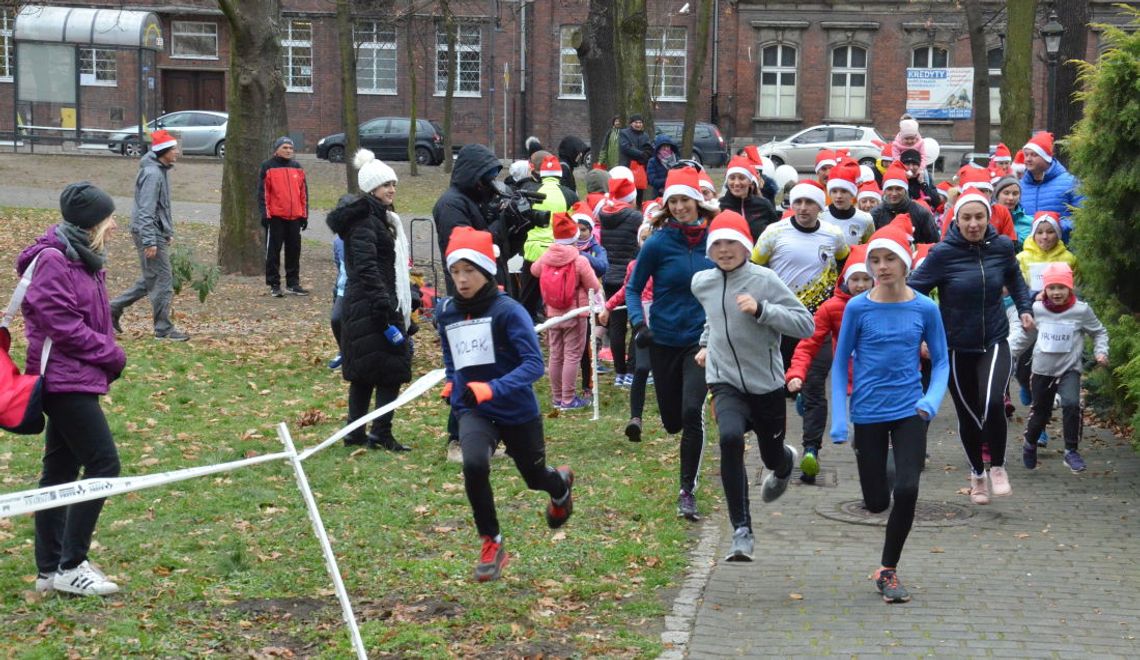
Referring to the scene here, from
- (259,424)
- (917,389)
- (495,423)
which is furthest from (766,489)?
(259,424)

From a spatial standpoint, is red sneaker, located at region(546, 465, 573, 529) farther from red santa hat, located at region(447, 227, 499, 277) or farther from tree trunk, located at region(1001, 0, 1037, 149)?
tree trunk, located at region(1001, 0, 1037, 149)

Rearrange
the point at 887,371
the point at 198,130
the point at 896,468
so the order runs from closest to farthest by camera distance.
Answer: the point at 896,468, the point at 887,371, the point at 198,130

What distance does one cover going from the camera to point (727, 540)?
331 inches

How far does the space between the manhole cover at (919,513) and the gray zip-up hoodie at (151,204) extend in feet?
25.8

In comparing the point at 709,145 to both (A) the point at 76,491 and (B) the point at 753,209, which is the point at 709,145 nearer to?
(B) the point at 753,209

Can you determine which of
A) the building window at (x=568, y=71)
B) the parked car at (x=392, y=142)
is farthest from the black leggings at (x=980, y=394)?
the building window at (x=568, y=71)

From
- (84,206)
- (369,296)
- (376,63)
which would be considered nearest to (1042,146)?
(369,296)

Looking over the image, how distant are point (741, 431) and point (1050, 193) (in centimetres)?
766

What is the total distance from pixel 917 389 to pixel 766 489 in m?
1.10

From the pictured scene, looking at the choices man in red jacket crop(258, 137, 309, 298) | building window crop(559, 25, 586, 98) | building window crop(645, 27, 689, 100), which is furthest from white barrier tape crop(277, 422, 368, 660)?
building window crop(559, 25, 586, 98)

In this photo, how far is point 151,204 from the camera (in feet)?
47.2

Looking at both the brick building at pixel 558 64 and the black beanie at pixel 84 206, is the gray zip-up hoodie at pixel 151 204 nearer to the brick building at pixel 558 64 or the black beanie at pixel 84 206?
the black beanie at pixel 84 206

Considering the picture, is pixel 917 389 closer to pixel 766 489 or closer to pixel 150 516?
pixel 766 489

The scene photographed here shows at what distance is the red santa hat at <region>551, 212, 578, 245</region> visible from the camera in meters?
12.4
